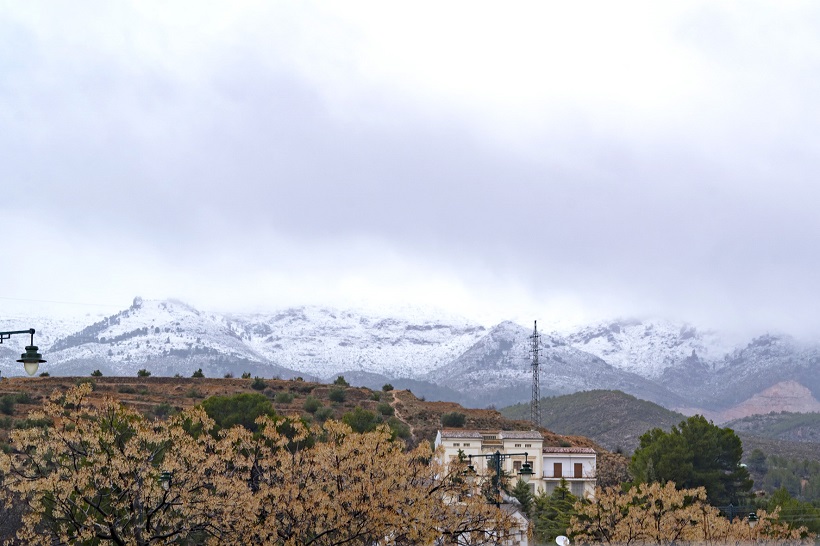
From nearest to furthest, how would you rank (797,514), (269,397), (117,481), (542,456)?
(117,481) → (797,514) → (542,456) → (269,397)

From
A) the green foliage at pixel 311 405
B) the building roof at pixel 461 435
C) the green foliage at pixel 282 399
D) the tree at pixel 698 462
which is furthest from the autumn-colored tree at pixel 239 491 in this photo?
the green foliage at pixel 282 399

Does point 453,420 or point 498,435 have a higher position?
point 453,420

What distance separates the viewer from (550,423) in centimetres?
15612

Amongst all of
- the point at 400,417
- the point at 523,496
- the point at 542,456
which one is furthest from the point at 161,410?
the point at 523,496

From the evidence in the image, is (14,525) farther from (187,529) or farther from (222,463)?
Answer: (187,529)

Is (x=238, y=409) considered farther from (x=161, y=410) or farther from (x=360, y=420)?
(x=161, y=410)

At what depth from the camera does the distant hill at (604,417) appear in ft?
445

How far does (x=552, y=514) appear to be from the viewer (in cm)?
5516

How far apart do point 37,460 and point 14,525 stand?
69.6ft

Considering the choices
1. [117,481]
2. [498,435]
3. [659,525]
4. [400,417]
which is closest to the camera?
[117,481]

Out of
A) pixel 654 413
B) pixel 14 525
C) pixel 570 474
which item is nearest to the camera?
pixel 14 525

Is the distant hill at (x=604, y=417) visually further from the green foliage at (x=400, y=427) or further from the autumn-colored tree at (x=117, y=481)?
the autumn-colored tree at (x=117, y=481)

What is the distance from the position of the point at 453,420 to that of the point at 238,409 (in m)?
34.4

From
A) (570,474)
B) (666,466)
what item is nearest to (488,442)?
(570,474)
